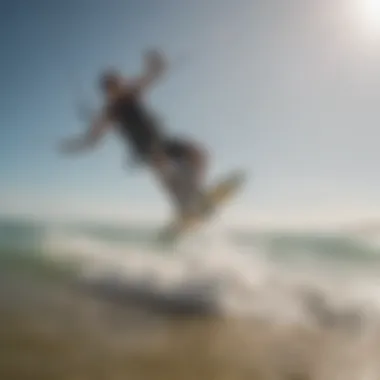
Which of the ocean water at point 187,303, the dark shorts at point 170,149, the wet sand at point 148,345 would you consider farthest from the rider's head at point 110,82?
the wet sand at point 148,345

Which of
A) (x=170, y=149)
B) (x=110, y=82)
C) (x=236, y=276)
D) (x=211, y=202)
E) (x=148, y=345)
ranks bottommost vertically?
(x=148, y=345)

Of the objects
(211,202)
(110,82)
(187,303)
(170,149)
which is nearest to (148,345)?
(187,303)

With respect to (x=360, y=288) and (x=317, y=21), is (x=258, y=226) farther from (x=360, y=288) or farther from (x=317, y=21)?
(x=317, y=21)

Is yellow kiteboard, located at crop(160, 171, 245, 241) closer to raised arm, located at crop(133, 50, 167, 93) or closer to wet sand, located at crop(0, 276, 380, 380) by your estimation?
wet sand, located at crop(0, 276, 380, 380)

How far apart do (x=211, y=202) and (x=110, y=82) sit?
42 cm

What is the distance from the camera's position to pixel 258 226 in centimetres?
170

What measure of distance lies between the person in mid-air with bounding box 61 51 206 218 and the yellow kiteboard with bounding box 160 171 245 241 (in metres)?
0.02

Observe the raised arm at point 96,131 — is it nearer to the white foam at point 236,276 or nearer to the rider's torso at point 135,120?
the rider's torso at point 135,120

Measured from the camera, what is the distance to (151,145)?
1.70 meters

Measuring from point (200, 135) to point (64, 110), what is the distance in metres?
0.37

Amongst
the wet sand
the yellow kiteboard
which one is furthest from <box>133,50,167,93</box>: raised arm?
the wet sand

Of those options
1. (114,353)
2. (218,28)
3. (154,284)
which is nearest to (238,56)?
(218,28)

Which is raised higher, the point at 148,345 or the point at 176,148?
the point at 176,148

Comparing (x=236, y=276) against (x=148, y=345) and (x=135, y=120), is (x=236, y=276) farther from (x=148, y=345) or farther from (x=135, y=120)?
(x=135, y=120)
